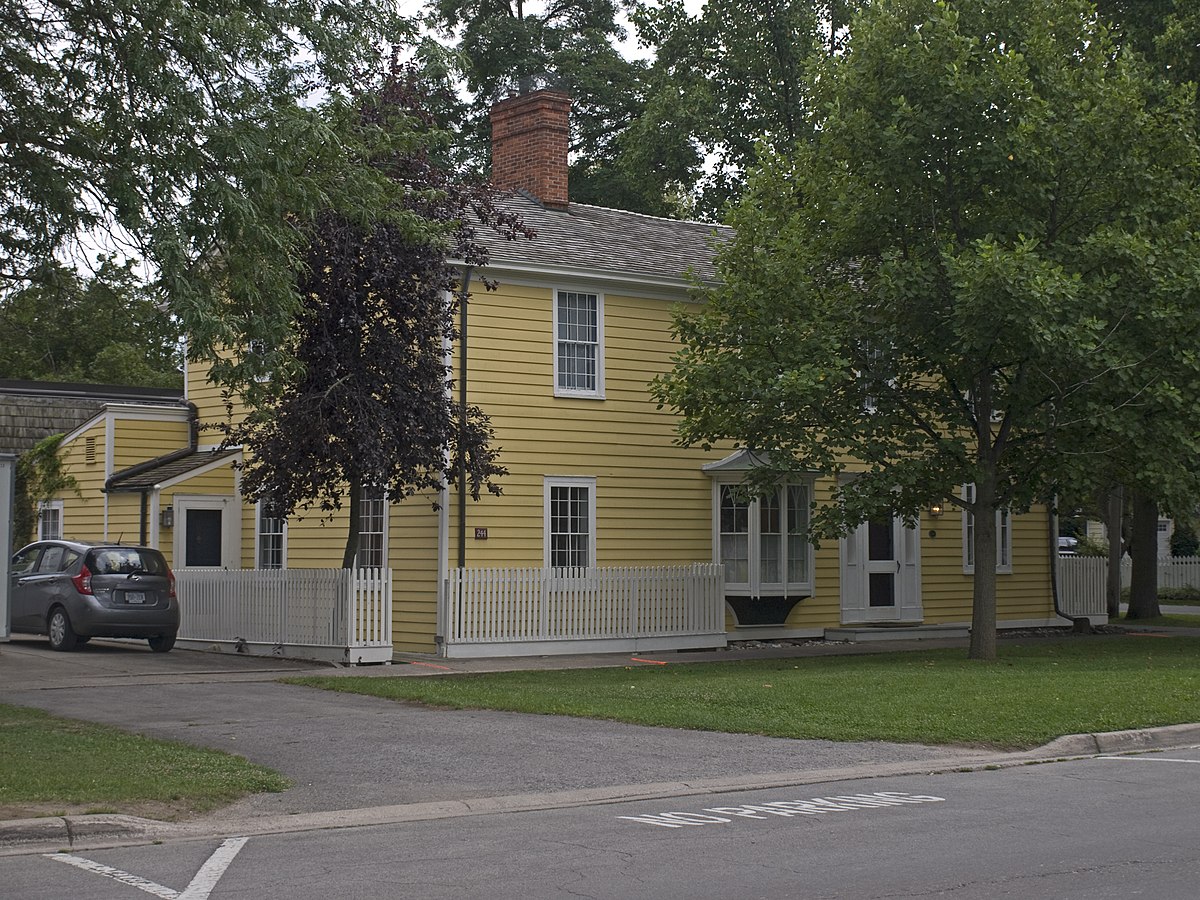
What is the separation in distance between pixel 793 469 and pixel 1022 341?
3548 millimetres

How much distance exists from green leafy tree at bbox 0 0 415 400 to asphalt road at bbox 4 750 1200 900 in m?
5.19

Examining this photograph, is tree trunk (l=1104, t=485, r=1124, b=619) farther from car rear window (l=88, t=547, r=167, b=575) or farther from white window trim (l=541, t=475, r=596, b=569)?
car rear window (l=88, t=547, r=167, b=575)

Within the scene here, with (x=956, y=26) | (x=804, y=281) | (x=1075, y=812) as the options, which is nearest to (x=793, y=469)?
(x=804, y=281)

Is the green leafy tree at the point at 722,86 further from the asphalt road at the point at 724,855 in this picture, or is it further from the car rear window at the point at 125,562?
the asphalt road at the point at 724,855

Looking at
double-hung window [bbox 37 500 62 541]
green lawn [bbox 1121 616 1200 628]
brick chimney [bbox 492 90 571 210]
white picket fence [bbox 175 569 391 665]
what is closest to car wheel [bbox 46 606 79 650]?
white picket fence [bbox 175 569 391 665]

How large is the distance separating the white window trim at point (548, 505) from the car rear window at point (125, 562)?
5.78 metres

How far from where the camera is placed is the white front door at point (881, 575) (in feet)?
90.4

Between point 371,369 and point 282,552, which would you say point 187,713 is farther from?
point 282,552

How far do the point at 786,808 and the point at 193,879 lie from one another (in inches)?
162

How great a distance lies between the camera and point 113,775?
10805 millimetres

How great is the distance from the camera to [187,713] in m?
15.2

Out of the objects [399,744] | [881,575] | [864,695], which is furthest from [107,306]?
[881,575]

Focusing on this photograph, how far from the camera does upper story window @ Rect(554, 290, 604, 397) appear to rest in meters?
24.2

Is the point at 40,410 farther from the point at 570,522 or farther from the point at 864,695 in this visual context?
the point at 864,695
